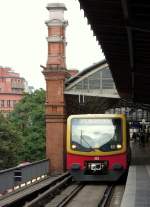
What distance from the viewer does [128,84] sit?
30312 mm

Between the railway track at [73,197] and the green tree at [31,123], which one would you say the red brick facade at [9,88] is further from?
the railway track at [73,197]

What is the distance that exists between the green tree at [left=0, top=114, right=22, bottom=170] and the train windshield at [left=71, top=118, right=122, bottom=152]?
44.0 meters

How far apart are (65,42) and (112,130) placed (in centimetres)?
1480

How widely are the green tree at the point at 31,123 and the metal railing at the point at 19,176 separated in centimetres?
4516

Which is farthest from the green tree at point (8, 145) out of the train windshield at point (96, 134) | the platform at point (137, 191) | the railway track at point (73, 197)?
the platform at point (137, 191)

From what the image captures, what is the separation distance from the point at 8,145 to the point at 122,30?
57259mm

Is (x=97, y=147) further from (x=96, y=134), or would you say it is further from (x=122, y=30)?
(x=122, y=30)

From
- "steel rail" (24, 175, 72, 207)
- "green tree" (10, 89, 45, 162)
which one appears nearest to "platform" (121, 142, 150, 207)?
"steel rail" (24, 175, 72, 207)

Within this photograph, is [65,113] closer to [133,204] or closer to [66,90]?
[66,90]

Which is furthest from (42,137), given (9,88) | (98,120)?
(9,88)

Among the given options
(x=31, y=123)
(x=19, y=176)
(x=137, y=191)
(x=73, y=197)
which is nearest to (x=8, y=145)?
(x=31, y=123)

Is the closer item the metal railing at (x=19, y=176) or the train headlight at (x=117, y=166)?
the metal railing at (x=19, y=176)

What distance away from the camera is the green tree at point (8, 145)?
2736 inches

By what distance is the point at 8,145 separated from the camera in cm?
7125
